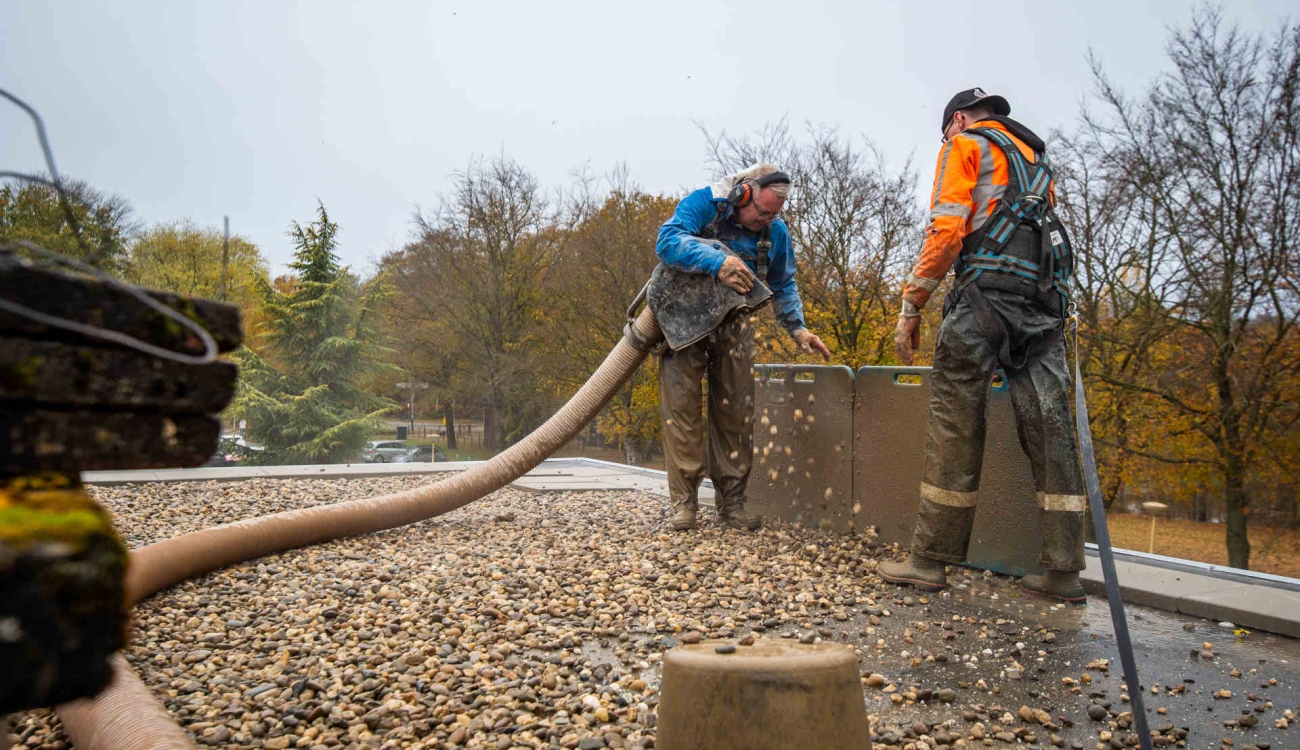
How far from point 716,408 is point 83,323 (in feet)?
12.5

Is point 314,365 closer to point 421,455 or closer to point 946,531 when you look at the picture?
point 421,455

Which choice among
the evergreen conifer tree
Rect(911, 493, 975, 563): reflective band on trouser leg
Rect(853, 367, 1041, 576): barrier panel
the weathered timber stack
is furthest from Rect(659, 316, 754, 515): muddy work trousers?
the evergreen conifer tree

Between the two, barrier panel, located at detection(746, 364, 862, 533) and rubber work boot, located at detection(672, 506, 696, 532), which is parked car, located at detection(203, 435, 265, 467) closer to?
barrier panel, located at detection(746, 364, 862, 533)

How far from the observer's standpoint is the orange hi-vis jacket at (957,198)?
3312 mm

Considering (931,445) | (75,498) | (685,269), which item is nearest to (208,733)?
(75,498)

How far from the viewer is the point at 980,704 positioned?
7.84 feet

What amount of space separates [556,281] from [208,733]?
19.2m

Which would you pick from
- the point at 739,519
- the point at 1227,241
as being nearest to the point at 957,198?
the point at 739,519

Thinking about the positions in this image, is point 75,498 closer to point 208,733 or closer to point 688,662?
point 688,662

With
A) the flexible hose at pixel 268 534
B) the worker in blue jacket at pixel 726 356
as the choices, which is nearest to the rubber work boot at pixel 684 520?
the worker in blue jacket at pixel 726 356

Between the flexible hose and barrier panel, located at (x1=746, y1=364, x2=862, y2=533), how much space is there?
2.46 feet

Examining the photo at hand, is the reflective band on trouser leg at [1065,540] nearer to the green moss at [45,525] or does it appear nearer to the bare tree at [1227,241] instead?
the green moss at [45,525]

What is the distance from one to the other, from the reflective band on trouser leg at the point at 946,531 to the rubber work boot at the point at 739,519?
47.6 inches

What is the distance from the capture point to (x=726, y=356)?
4.57 metres
